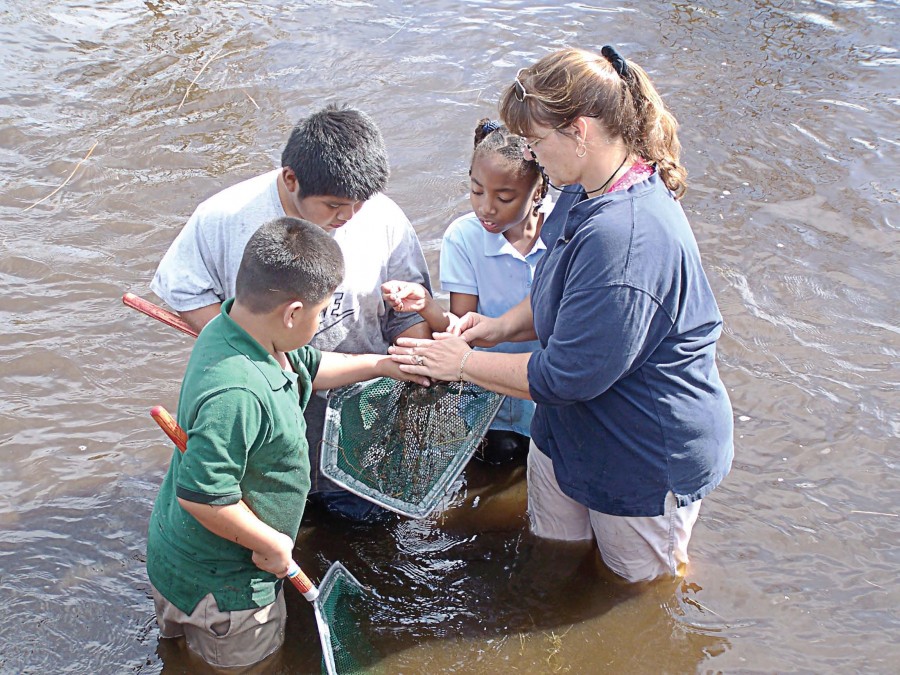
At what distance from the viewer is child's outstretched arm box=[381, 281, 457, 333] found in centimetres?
328

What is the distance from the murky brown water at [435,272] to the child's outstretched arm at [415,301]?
1.01 meters

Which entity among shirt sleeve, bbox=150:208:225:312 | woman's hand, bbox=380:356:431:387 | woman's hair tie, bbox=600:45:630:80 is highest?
woman's hair tie, bbox=600:45:630:80

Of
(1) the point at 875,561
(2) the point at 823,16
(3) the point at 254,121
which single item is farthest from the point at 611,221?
(2) the point at 823,16

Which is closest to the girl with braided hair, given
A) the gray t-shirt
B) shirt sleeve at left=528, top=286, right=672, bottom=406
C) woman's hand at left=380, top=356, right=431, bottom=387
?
the gray t-shirt

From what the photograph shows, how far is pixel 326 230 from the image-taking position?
307 cm

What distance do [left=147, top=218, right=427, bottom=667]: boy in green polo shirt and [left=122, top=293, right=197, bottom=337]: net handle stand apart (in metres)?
0.25

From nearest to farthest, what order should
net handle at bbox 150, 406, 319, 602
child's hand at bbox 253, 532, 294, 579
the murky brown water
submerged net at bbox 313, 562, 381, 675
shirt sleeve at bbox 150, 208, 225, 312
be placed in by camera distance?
net handle at bbox 150, 406, 319, 602, child's hand at bbox 253, 532, 294, 579, submerged net at bbox 313, 562, 381, 675, shirt sleeve at bbox 150, 208, 225, 312, the murky brown water

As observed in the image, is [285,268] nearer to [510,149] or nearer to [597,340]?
[597,340]

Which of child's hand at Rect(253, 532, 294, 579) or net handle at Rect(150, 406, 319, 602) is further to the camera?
child's hand at Rect(253, 532, 294, 579)

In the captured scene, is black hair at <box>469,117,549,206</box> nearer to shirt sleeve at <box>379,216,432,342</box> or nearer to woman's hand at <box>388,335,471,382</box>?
shirt sleeve at <box>379,216,432,342</box>

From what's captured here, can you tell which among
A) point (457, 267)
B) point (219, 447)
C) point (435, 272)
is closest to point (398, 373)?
point (457, 267)

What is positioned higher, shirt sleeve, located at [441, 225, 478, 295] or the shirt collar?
the shirt collar

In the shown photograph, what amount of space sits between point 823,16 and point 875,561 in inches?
283

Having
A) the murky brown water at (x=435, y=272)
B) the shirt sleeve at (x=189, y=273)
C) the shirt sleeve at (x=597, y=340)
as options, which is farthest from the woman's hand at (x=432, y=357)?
the murky brown water at (x=435, y=272)
